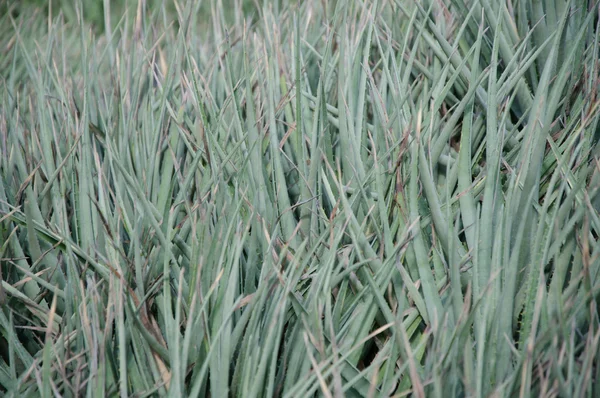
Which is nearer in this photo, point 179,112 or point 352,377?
point 352,377

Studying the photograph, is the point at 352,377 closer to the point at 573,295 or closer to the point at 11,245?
the point at 573,295

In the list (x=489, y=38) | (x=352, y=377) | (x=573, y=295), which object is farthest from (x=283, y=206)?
(x=489, y=38)

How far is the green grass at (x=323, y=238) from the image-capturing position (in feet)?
1.92

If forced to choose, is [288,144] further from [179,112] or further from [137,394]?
[137,394]

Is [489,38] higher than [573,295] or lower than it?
higher

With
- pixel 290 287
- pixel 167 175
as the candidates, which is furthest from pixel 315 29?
pixel 290 287

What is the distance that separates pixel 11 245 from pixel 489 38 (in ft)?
2.64

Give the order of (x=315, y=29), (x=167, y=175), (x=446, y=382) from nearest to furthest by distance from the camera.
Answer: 1. (x=446, y=382)
2. (x=167, y=175)
3. (x=315, y=29)

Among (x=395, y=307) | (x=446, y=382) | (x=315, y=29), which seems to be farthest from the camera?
(x=315, y=29)

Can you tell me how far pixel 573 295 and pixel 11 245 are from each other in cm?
Answer: 69

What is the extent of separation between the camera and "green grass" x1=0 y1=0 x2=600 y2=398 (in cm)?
59

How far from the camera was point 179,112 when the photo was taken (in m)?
0.93

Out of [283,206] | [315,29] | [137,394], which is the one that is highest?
[315,29]

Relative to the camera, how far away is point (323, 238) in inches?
27.6
